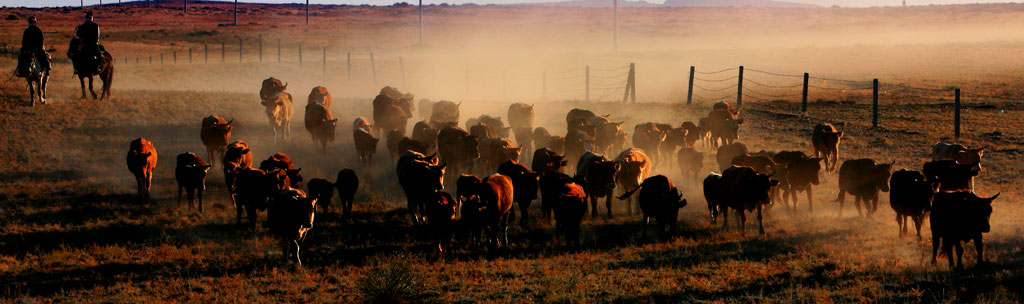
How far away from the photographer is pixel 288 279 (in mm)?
12109

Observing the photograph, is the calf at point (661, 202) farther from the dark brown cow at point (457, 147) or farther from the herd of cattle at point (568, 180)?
the dark brown cow at point (457, 147)

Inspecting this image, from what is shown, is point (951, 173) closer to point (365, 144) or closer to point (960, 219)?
point (960, 219)

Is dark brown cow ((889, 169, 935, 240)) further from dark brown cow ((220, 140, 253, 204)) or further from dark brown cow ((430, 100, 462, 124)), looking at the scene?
dark brown cow ((430, 100, 462, 124))

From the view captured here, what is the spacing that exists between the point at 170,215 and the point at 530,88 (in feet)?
115

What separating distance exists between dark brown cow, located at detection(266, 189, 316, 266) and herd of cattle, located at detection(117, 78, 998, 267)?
19 mm

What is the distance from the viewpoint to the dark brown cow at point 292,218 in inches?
503

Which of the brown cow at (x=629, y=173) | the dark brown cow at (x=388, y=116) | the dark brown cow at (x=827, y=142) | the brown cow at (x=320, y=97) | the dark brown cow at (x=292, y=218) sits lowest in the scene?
the dark brown cow at (x=292, y=218)

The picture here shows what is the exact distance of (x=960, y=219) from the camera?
1177cm

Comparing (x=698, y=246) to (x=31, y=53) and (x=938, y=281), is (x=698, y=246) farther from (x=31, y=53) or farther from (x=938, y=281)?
(x=31, y=53)

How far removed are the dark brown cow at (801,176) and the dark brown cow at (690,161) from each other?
3.41 meters

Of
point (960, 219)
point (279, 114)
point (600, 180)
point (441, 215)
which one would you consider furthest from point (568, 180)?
point (279, 114)

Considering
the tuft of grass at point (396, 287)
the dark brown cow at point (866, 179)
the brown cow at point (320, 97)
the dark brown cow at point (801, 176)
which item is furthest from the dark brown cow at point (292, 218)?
the brown cow at point (320, 97)

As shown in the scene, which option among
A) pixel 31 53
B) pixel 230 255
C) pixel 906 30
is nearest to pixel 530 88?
pixel 31 53

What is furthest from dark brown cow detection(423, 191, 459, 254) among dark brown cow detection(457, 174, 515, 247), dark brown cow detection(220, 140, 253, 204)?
dark brown cow detection(220, 140, 253, 204)
